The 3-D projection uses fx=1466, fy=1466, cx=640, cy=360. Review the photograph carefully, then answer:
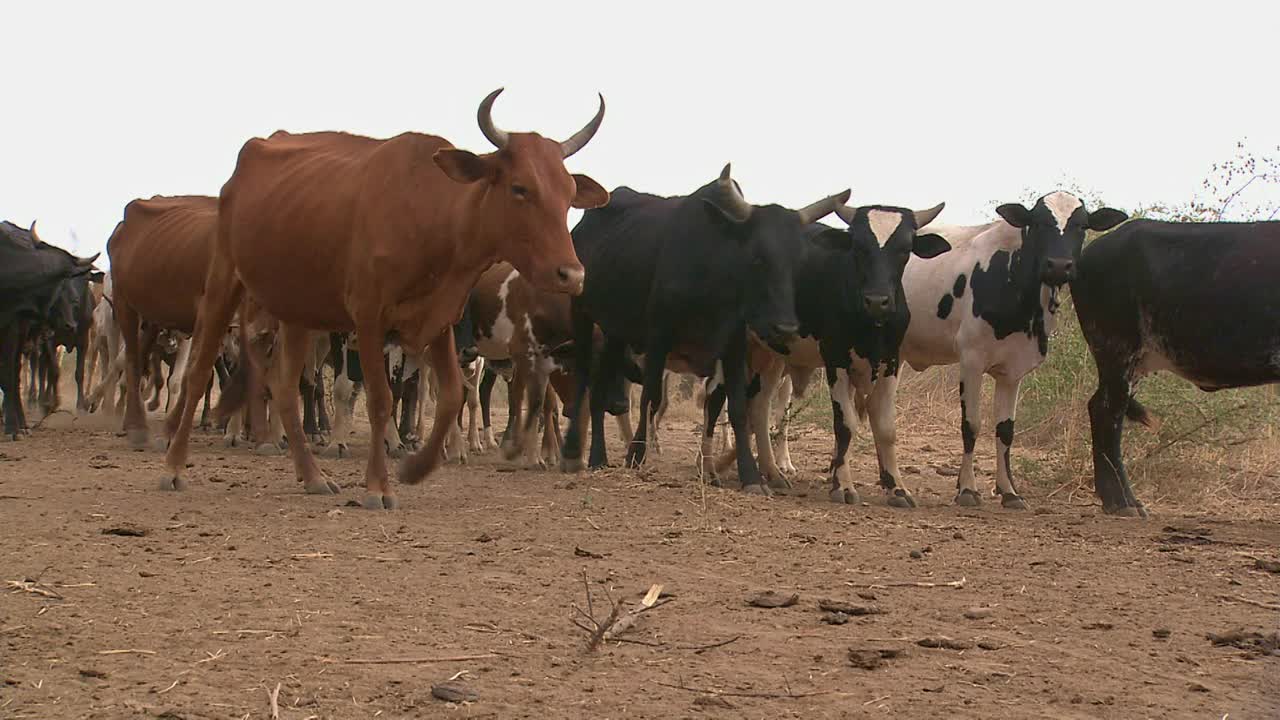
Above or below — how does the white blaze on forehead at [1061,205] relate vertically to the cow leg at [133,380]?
above

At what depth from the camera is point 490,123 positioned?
341 inches

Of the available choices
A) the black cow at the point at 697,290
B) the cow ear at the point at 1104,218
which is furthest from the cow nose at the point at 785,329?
the cow ear at the point at 1104,218

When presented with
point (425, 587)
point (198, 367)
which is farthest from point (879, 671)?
point (198, 367)

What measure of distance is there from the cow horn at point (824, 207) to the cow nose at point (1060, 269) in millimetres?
1981

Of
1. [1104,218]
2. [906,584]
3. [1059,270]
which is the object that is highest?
[1104,218]

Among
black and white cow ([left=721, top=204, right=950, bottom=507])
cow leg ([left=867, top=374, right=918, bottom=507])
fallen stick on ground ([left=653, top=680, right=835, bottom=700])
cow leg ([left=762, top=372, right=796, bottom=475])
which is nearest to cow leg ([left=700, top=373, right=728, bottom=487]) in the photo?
black and white cow ([left=721, top=204, right=950, bottom=507])

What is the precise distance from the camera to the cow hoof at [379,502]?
8.74 metres

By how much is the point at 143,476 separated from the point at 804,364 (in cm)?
555

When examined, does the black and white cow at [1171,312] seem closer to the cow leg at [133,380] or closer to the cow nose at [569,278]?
the cow nose at [569,278]

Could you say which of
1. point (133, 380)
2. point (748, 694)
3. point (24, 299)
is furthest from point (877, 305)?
point (24, 299)

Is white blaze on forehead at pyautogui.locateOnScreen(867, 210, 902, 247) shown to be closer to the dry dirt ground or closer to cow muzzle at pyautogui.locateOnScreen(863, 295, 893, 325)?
cow muzzle at pyautogui.locateOnScreen(863, 295, 893, 325)

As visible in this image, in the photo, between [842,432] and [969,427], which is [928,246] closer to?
[969,427]

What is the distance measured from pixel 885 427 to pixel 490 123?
174 inches

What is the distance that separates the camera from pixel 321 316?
366 inches
